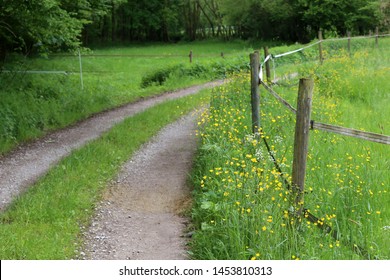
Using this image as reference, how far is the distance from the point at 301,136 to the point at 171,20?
62.1 m

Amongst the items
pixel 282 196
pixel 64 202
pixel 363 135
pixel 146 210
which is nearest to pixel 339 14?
pixel 146 210

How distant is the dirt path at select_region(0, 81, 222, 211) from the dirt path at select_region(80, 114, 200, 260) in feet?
4.99

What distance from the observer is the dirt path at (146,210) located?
579cm

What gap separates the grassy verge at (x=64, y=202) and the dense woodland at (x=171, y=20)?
147 inches

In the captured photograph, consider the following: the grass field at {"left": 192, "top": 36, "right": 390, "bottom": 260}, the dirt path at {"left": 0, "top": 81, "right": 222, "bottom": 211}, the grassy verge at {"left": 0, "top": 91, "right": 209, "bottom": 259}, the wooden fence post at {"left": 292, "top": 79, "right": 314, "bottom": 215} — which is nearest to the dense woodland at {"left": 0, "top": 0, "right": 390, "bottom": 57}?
the dirt path at {"left": 0, "top": 81, "right": 222, "bottom": 211}

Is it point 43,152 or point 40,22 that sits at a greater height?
point 40,22

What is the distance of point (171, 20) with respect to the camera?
6525 centimetres

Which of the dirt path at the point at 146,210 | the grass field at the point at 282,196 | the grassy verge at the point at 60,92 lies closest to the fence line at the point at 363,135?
the grass field at the point at 282,196

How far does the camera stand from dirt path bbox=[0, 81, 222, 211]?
8336 millimetres

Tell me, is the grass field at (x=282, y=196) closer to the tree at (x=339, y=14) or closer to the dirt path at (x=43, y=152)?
the dirt path at (x=43, y=152)

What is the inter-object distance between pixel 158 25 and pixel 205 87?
46.3 metres

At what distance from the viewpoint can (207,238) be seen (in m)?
5.47

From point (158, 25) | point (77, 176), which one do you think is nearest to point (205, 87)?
point (77, 176)

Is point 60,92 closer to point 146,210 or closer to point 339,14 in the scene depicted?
point 146,210
